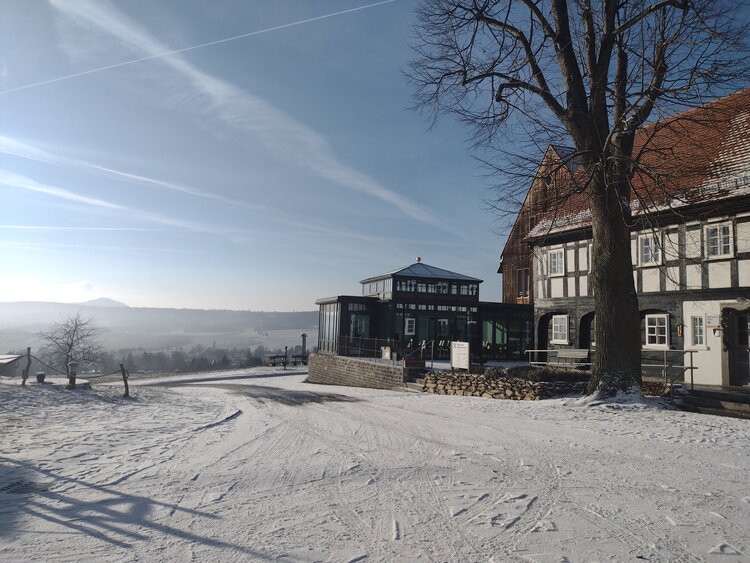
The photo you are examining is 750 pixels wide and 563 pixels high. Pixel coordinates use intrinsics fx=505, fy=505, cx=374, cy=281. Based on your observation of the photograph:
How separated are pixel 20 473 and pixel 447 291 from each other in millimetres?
26036

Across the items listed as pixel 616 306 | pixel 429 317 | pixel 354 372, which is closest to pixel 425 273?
pixel 429 317

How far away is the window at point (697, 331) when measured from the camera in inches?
615

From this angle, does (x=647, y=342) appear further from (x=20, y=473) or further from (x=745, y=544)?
(x=20, y=473)

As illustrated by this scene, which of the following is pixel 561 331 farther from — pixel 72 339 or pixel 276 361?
pixel 72 339

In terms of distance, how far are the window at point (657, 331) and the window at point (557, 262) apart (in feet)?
14.2

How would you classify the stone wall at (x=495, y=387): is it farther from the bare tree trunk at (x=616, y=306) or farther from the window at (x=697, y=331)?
the window at (x=697, y=331)

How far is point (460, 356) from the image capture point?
17.3 meters

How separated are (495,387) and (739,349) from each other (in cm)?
747

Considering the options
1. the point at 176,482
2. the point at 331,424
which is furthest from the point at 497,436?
the point at 176,482

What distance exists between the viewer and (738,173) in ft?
48.1

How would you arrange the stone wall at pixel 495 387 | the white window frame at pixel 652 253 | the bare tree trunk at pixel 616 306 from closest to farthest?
1. the bare tree trunk at pixel 616 306
2. the stone wall at pixel 495 387
3. the white window frame at pixel 652 253

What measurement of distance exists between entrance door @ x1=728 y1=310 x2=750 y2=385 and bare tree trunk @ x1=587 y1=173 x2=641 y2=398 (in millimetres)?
5765

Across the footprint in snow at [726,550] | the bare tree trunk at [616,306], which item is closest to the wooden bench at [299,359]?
the bare tree trunk at [616,306]

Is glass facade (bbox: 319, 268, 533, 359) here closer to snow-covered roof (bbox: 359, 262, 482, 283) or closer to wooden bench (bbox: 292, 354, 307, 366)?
snow-covered roof (bbox: 359, 262, 482, 283)
